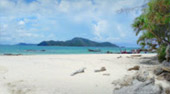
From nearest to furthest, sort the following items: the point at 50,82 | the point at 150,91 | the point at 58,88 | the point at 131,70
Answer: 1. the point at 150,91
2. the point at 58,88
3. the point at 50,82
4. the point at 131,70

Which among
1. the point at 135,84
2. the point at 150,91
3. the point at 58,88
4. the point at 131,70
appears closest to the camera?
the point at 150,91

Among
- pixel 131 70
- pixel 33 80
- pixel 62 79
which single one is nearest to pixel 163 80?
pixel 131 70

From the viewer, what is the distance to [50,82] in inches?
237

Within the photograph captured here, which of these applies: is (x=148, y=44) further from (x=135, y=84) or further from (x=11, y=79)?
(x=11, y=79)

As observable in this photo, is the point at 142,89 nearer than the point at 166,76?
Yes

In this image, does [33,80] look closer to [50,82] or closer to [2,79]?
[50,82]

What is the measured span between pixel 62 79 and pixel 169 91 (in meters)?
3.93

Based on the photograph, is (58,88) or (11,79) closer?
(58,88)

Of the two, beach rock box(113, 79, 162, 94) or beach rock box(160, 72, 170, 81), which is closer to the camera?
beach rock box(113, 79, 162, 94)

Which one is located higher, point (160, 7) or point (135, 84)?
point (160, 7)

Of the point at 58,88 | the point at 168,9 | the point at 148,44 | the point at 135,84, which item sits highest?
the point at 168,9

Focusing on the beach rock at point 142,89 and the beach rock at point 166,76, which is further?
the beach rock at point 166,76

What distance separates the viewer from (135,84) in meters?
4.67

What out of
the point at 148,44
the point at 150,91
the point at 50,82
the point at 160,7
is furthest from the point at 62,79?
the point at 148,44
